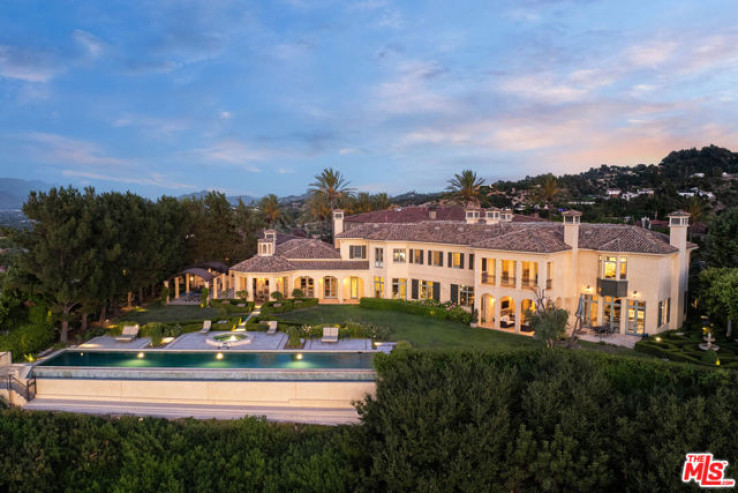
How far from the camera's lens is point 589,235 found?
100 ft

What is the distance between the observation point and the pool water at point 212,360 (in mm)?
21734

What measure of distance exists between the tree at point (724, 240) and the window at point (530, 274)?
13196 mm

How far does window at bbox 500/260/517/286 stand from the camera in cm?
3052

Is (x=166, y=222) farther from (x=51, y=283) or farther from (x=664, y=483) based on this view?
(x=664, y=483)

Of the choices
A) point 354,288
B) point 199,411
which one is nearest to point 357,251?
point 354,288

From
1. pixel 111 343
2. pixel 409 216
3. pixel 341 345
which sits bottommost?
pixel 111 343

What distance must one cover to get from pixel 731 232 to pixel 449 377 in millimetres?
27149

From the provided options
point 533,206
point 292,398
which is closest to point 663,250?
point 292,398

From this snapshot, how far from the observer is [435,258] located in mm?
36188

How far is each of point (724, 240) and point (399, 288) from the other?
22.7 meters

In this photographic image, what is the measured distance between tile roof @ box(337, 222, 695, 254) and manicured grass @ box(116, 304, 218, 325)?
15723mm

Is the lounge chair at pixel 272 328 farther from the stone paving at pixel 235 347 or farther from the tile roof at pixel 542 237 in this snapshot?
the tile roof at pixel 542 237

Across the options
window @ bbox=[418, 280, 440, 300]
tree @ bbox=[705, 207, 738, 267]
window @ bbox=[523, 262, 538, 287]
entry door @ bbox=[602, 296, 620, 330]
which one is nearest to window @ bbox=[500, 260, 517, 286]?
window @ bbox=[523, 262, 538, 287]

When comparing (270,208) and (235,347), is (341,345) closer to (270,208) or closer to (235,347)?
(235,347)
